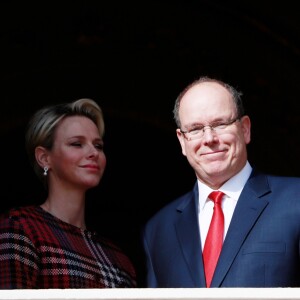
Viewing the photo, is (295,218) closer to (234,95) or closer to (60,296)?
(234,95)

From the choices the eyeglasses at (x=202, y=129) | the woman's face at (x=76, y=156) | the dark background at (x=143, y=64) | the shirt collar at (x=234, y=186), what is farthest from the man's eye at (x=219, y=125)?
the dark background at (x=143, y=64)

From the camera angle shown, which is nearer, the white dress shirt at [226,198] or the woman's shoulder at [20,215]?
the white dress shirt at [226,198]

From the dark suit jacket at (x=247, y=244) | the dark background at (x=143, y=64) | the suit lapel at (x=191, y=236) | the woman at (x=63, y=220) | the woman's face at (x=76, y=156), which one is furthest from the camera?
the dark background at (x=143, y=64)

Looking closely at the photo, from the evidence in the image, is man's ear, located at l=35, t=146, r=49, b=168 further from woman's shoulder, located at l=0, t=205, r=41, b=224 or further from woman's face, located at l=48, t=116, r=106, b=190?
woman's shoulder, located at l=0, t=205, r=41, b=224

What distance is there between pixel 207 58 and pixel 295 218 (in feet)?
8.00

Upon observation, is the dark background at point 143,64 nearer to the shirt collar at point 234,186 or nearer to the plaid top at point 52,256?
the plaid top at point 52,256

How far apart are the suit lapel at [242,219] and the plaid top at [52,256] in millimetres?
562

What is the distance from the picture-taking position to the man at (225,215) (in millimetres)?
3207

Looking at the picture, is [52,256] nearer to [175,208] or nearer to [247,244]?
[175,208]

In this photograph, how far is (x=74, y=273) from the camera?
3523 mm

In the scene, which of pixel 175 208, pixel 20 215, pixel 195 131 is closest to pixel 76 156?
pixel 20 215

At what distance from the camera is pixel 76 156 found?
12.3ft

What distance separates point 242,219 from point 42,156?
0.93 meters

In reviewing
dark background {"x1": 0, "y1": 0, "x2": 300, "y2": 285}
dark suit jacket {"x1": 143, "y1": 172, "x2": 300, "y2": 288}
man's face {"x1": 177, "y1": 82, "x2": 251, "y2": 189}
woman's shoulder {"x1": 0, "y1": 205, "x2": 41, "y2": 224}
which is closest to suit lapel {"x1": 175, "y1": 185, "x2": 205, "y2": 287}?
dark suit jacket {"x1": 143, "y1": 172, "x2": 300, "y2": 288}
